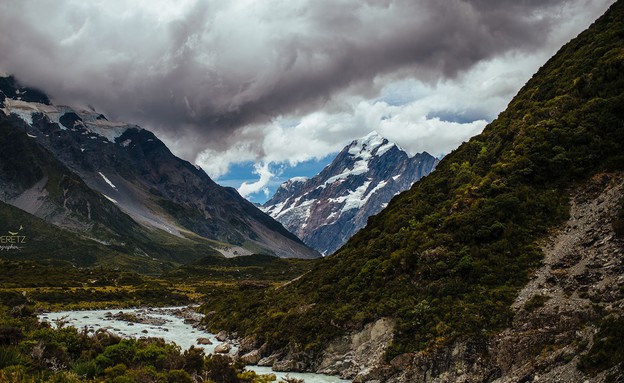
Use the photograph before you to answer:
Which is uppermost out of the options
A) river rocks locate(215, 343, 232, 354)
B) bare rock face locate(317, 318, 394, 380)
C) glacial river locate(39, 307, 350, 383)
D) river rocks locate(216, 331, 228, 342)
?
glacial river locate(39, 307, 350, 383)

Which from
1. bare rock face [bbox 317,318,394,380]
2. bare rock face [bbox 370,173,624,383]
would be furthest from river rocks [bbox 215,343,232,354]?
bare rock face [bbox 370,173,624,383]

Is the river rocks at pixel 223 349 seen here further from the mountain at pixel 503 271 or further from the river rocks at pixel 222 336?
the river rocks at pixel 222 336

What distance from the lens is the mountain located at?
137ft

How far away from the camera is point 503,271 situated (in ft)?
172

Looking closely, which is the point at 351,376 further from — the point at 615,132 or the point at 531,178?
the point at 615,132

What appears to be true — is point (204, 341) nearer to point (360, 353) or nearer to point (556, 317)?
point (360, 353)

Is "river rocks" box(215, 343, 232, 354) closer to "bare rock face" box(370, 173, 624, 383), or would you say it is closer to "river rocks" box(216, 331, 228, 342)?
"river rocks" box(216, 331, 228, 342)

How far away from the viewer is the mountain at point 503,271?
41.8 meters

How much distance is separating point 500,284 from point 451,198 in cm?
2595

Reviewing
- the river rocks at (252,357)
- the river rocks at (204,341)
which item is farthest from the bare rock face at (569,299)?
the river rocks at (204,341)

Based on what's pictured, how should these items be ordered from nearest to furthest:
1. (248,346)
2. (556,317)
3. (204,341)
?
(556,317), (248,346), (204,341)

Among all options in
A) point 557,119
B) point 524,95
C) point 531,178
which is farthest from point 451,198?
point 524,95

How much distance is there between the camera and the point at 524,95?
91.3m

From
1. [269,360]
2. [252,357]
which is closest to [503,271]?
[269,360]
